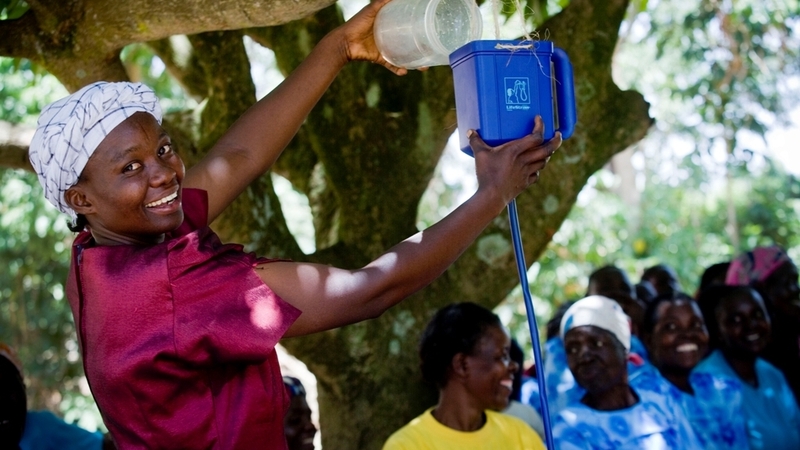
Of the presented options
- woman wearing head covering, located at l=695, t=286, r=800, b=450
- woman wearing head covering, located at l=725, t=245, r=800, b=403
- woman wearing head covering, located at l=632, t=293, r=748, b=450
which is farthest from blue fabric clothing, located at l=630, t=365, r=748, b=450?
woman wearing head covering, located at l=725, t=245, r=800, b=403

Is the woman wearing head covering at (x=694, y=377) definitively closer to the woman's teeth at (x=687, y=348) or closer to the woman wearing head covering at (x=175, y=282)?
the woman's teeth at (x=687, y=348)

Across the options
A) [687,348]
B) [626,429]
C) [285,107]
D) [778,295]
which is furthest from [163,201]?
[778,295]

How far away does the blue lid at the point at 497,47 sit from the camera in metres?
2.17

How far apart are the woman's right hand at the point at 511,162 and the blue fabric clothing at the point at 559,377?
2415mm

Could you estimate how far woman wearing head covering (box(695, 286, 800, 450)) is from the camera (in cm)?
516

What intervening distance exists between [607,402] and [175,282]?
→ 2.68 meters

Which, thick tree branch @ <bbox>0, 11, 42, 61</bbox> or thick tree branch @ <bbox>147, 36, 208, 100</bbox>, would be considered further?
thick tree branch @ <bbox>147, 36, 208, 100</bbox>

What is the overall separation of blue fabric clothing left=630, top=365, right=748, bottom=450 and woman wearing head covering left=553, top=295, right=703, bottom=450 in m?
0.53

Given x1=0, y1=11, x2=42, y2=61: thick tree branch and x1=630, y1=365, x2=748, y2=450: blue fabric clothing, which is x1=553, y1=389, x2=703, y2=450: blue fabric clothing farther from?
x1=0, y1=11, x2=42, y2=61: thick tree branch

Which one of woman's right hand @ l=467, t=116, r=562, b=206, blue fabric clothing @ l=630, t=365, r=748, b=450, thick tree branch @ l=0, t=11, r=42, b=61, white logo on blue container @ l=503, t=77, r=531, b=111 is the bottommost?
blue fabric clothing @ l=630, t=365, r=748, b=450

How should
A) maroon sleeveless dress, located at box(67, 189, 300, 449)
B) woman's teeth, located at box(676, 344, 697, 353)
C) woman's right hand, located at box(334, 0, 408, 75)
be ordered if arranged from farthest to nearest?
woman's teeth, located at box(676, 344, 697, 353) → woman's right hand, located at box(334, 0, 408, 75) → maroon sleeveless dress, located at box(67, 189, 300, 449)

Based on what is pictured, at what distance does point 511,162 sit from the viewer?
7.02 ft

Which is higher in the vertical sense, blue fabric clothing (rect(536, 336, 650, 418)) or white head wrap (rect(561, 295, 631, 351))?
white head wrap (rect(561, 295, 631, 351))

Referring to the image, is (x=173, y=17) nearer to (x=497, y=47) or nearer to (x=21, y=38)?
(x=21, y=38)
